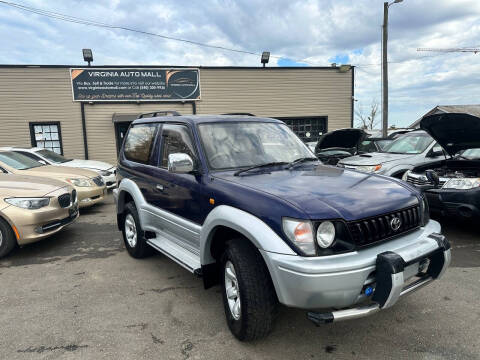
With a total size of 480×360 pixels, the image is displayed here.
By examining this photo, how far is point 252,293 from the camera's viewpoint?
7.85ft

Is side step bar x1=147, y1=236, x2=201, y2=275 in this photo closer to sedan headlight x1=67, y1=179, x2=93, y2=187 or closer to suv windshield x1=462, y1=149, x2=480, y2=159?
sedan headlight x1=67, y1=179, x2=93, y2=187

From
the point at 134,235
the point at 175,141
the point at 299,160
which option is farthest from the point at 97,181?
the point at 299,160

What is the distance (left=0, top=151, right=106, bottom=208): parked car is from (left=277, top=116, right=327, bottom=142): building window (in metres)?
10.5

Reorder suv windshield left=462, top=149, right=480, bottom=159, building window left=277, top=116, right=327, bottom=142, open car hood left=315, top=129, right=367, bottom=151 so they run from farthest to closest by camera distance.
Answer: building window left=277, top=116, right=327, bottom=142, open car hood left=315, top=129, right=367, bottom=151, suv windshield left=462, top=149, right=480, bottom=159

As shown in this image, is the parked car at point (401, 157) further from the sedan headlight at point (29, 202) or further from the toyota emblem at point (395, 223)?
the sedan headlight at point (29, 202)

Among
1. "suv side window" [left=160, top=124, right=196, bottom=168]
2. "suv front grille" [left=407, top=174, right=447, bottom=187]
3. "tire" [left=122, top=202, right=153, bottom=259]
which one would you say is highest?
"suv side window" [left=160, top=124, right=196, bottom=168]

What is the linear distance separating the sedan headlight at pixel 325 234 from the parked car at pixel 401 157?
422 centimetres

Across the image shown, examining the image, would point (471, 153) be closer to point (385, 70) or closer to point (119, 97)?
point (385, 70)

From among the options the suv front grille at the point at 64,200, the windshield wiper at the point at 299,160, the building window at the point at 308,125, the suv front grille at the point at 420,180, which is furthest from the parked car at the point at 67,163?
the building window at the point at 308,125

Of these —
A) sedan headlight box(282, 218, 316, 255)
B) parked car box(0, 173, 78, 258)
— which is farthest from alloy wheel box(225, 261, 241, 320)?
parked car box(0, 173, 78, 258)

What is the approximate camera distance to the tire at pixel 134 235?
4.41 m

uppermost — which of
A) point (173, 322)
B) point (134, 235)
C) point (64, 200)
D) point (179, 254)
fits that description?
point (64, 200)

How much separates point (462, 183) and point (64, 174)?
745 centimetres

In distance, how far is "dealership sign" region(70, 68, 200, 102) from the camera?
13719mm
